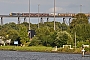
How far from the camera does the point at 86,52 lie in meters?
97.2

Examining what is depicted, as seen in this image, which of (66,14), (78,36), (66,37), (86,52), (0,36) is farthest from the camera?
(66,14)

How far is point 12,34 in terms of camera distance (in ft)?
468

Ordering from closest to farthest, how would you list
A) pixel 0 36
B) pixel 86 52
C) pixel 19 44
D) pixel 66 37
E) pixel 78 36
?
1. pixel 86 52
2. pixel 66 37
3. pixel 78 36
4. pixel 19 44
5. pixel 0 36

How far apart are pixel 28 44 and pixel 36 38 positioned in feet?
10.9

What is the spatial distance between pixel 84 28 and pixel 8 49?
23475mm

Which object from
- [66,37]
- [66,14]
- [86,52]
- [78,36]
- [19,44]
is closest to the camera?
[86,52]

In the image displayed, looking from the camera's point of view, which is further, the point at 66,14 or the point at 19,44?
the point at 66,14

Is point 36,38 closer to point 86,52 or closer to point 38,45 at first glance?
point 38,45

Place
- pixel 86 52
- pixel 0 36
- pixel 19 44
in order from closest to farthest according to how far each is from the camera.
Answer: pixel 86 52, pixel 19 44, pixel 0 36

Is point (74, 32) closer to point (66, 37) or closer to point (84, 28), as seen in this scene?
point (84, 28)

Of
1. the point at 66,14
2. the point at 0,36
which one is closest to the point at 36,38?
the point at 0,36

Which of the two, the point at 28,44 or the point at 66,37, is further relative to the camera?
the point at 28,44

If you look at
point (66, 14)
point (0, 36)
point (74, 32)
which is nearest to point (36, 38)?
point (74, 32)

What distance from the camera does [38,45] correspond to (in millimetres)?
125438
